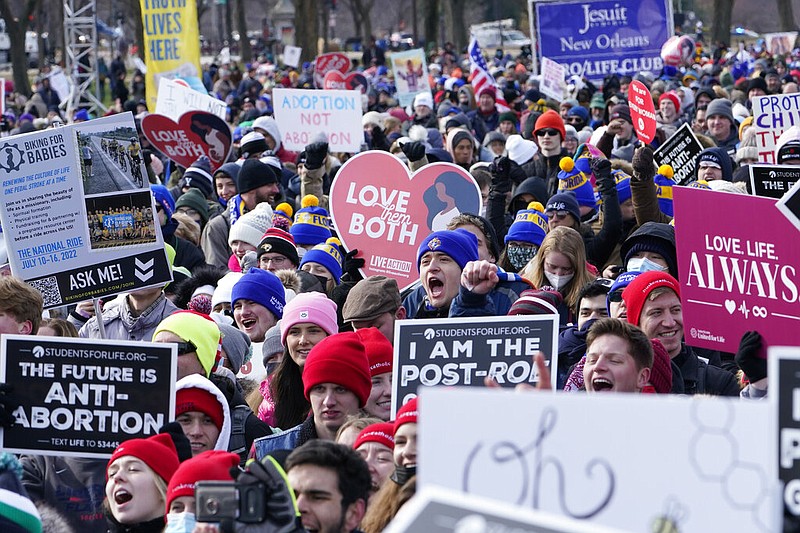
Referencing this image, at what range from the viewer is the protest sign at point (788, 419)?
3047mm

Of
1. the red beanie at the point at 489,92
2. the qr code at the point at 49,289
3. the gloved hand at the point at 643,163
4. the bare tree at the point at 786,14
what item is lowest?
the qr code at the point at 49,289

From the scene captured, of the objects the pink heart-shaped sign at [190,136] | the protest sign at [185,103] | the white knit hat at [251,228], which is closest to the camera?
the white knit hat at [251,228]

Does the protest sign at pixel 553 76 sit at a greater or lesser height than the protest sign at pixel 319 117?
greater

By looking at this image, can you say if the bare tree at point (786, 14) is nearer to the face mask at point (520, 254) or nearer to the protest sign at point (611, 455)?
the face mask at point (520, 254)

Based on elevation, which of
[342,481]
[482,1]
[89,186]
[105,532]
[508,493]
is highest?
[482,1]

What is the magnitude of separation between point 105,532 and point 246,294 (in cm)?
218

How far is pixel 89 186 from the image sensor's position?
7023mm

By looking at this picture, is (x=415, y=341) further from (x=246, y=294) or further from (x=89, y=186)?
(x=89, y=186)

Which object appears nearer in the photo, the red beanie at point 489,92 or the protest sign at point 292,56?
the red beanie at point 489,92

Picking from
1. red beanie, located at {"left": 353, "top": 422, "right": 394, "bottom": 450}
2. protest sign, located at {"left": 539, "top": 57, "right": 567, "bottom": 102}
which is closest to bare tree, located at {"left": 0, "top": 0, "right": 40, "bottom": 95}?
protest sign, located at {"left": 539, "top": 57, "right": 567, "bottom": 102}

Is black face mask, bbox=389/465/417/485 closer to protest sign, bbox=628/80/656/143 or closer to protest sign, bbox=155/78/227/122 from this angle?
protest sign, bbox=628/80/656/143

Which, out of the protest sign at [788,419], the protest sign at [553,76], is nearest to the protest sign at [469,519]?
the protest sign at [788,419]

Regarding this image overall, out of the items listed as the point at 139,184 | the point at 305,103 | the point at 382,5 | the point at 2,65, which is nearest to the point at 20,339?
the point at 139,184

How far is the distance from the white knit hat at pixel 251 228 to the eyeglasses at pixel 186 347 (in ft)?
10.3
